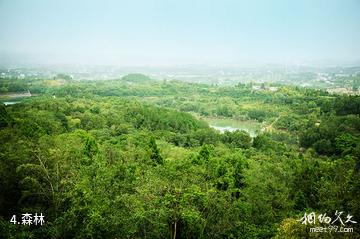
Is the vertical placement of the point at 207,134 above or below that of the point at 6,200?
below

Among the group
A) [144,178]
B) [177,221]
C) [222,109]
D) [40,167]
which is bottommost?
[222,109]

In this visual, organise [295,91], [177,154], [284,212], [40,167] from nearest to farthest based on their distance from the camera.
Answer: [40,167] < [284,212] < [177,154] < [295,91]

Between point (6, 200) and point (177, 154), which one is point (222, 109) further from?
point (6, 200)

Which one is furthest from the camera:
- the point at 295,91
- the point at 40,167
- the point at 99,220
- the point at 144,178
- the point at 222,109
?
the point at 295,91

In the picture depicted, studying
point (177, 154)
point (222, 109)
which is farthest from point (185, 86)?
point (177, 154)

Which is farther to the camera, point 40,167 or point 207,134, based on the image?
point 207,134
